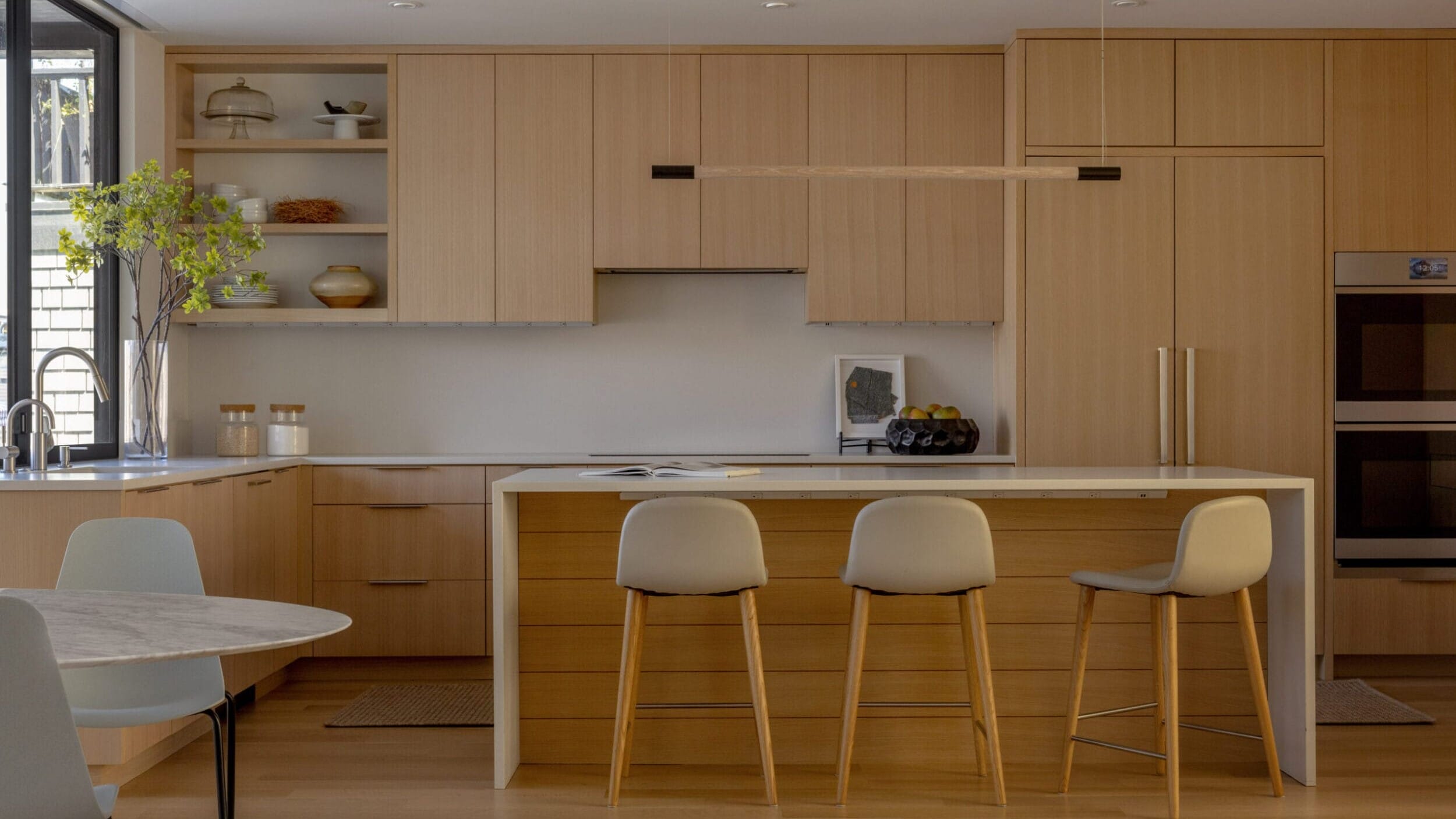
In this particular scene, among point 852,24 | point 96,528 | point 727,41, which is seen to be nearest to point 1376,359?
point 852,24

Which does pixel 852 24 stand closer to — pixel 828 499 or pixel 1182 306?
pixel 1182 306

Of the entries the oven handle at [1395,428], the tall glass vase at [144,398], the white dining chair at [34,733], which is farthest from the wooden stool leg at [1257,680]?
the tall glass vase at [144,398]

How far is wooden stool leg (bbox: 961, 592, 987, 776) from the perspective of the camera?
3211 mm

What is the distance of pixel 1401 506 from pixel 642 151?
126 inches

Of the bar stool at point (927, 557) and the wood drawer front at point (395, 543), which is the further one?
the wood drawer front at point (395, 543)

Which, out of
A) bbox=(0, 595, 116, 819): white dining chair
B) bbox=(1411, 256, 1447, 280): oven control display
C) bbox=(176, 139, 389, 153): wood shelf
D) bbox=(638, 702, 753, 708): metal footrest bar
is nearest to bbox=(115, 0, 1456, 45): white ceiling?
bbox=(176, 139, 389, 153): wood shelf

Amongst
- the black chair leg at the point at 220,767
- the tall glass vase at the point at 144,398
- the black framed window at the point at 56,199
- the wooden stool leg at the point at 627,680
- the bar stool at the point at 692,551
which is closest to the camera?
the black chair leg at the point at 220,767

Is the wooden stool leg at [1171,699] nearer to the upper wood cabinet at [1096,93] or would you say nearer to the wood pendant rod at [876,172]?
the wood pendant rod at [876,172]

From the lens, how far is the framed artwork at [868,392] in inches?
197

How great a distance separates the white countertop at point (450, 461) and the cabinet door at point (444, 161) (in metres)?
0.70

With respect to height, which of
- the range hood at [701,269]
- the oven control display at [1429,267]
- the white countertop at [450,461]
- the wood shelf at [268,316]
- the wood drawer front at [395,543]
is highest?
the range hood at [701,269]

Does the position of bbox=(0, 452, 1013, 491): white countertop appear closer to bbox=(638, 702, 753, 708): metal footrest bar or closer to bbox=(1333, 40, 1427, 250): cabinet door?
bbox=(638, 702, 753, 708): metal footrest bar

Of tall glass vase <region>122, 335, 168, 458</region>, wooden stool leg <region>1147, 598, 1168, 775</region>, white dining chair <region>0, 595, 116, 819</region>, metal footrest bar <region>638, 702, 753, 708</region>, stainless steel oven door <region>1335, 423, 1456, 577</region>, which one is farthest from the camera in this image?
stainless steel oven door <region>1335, 423, 1456, 577</region>

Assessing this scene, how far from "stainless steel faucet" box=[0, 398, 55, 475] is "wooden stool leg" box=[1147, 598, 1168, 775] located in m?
3.20
